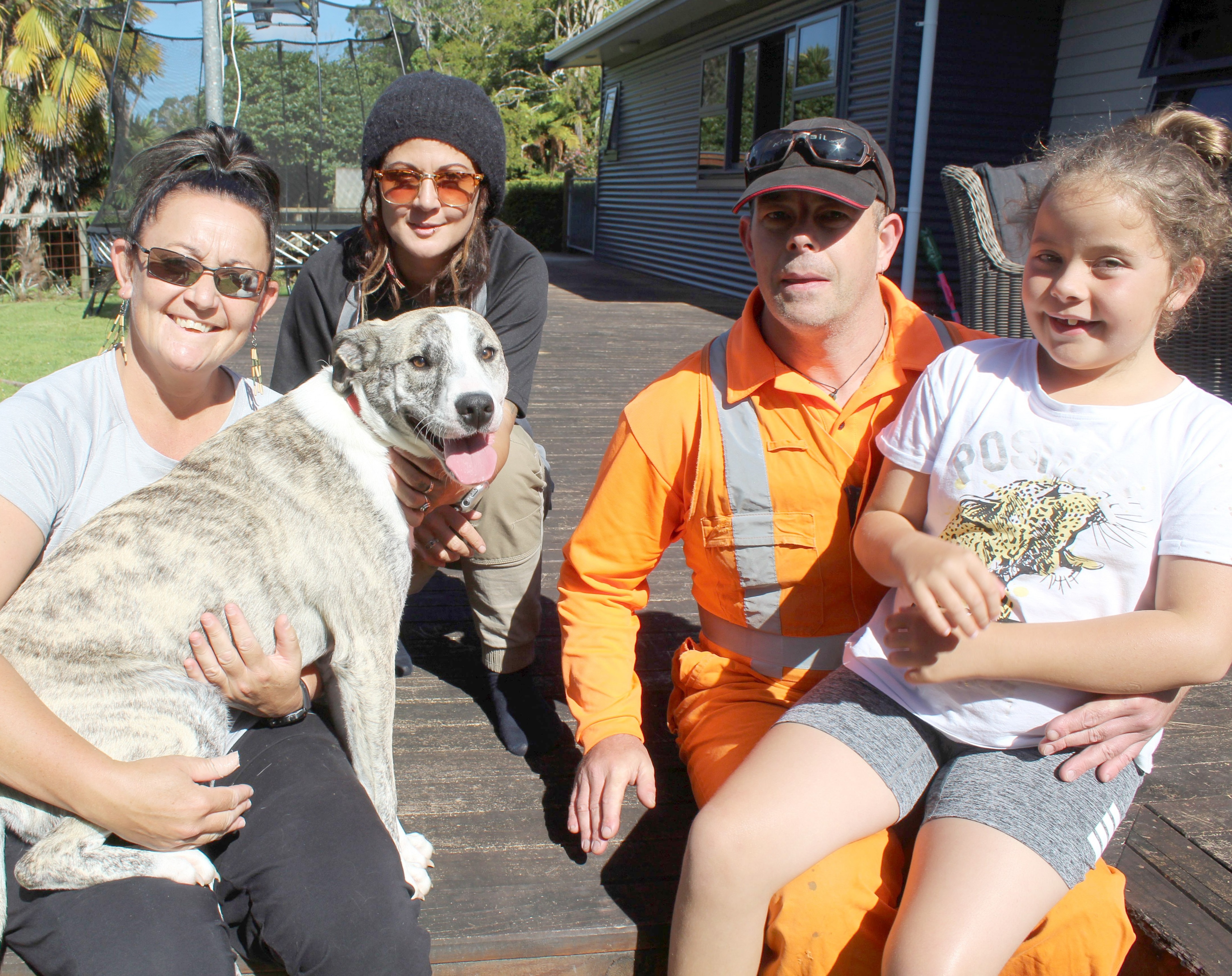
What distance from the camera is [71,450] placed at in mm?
2072

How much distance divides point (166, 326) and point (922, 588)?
180cm

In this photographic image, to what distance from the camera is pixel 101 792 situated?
1691 millimetres

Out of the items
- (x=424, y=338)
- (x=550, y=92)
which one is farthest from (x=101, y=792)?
(x=550, y=92)

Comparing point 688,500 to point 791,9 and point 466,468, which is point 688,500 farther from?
point 791,9

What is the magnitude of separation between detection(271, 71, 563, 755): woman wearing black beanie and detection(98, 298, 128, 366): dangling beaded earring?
661mm

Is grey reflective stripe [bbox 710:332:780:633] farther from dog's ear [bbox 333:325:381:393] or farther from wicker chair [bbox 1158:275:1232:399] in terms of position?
wicker chair [bbox 1158:275:1232:399]

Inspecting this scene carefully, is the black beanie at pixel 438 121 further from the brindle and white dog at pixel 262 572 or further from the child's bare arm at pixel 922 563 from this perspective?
the child's bare arm at pixel 922 563

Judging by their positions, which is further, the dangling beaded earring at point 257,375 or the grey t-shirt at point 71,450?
the dangling beaded earring at point 257,375

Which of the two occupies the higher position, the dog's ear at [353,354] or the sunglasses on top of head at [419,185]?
the sunglasses on top of head at [419,185]

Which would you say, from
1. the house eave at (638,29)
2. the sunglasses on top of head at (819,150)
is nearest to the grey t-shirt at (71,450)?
the sunglasses on top of head at (819,150)

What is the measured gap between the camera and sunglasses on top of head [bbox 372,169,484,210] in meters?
2.79

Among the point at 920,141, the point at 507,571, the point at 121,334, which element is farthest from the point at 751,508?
the point at 920,141

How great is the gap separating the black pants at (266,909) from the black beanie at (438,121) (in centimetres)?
193

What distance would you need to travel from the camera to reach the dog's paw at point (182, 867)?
177 centimetres
